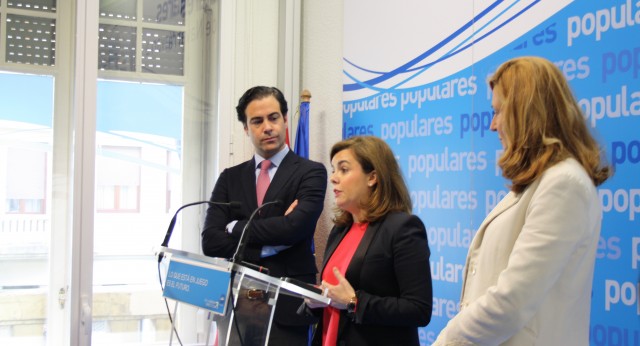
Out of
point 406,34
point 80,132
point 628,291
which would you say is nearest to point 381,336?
point 628,291

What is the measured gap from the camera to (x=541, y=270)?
64.7 inches

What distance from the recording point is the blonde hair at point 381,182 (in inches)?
95.8

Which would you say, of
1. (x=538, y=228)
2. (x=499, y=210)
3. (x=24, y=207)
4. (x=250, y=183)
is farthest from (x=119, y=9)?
(x=538, y=228)

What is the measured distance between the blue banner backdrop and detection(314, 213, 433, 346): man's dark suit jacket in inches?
27.3

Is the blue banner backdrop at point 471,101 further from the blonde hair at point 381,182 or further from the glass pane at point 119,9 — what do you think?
the glass pane at point 119,9

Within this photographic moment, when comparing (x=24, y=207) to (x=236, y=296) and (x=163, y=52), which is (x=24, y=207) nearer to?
(x=163, y=52)

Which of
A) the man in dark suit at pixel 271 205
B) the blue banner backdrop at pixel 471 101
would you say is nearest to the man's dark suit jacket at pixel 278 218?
Result: the man in dark suit at pixel 271 205

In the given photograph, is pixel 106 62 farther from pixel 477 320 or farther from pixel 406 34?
pixel 477 320

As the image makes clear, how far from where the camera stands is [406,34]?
380 cm

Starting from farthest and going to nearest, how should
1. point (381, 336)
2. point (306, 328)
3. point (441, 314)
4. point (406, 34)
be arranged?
point (406, 34) → point (441, 314) → point (306, 328) → point (381, 336)

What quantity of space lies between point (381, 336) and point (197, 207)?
106 inches

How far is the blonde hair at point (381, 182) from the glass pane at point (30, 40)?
263cm

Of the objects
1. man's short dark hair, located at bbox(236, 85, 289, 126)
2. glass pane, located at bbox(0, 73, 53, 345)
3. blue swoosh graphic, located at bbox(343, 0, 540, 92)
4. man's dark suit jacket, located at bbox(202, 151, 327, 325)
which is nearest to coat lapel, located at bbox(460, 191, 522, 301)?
blue swoosh graphic, located at bbox(343, 0, 540, 92)

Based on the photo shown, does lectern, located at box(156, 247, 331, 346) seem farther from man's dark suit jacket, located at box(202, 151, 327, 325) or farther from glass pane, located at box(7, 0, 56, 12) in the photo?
glass pane, located at box(7, 0, 56, 12)
